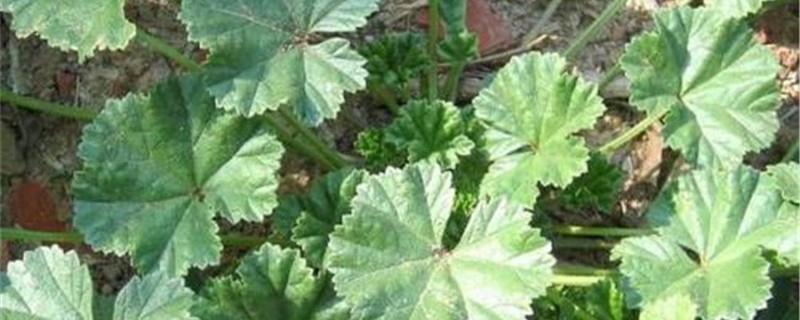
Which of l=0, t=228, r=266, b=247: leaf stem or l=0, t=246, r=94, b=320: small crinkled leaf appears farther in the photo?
l=0, t=228, r=266, b=247: leaf stem

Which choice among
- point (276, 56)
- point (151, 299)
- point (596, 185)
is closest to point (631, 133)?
point (596, 185)

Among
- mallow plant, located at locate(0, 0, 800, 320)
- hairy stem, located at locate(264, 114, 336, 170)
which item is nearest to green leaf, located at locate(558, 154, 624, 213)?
mallow plant, located at locate(0, 0, 800, 320)

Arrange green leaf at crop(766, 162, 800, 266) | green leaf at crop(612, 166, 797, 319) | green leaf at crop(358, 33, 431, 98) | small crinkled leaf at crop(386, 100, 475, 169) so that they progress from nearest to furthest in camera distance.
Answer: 1. green leaf at crop(612, 166, 797, 319)
2. green leaf at crop(766, 162, 800, 266)
3. small crinkled leaf at crop(386, 100, 475, 169)
4. green leaf at crop(358, 33, 431, 98)

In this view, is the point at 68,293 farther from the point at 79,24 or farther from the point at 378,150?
the point at 378,150

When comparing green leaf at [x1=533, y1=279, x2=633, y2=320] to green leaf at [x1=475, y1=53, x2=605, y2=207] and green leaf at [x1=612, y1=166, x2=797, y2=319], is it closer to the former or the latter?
green leaf at [x1=612, y1=166, x2=797, y2=319]

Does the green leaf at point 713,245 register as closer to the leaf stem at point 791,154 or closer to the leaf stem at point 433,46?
the leaf stem at point 791,154

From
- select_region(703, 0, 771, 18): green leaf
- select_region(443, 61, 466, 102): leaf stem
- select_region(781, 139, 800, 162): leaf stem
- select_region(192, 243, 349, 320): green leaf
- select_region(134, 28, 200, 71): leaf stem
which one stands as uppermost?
select_region(134, 28, 200, 71): leaf stem

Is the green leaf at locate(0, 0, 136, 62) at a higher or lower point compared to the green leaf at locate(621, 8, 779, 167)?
higher
